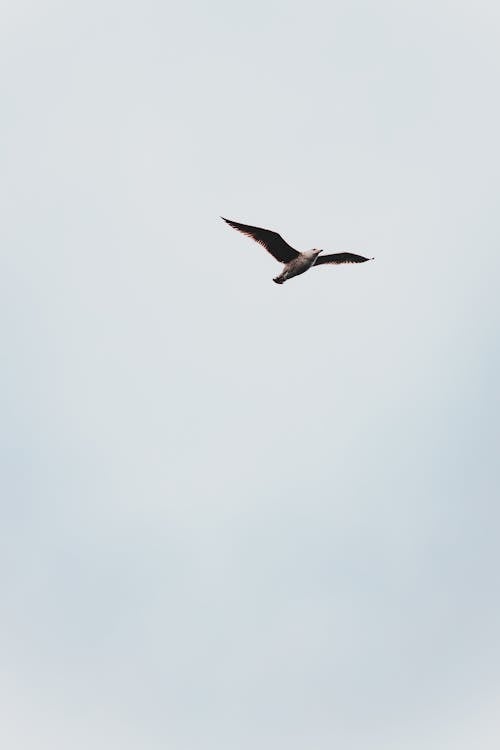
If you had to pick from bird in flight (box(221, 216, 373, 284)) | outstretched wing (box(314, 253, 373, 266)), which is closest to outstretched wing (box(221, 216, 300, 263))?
bird in flight (box(221, 216, 373, 284))

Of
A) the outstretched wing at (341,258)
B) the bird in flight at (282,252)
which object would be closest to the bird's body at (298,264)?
the bird in flight at (282,252)

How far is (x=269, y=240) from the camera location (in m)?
48.6

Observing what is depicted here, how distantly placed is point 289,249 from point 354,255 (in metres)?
4.83

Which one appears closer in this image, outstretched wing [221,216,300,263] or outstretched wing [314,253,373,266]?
outstretched wing [221,216,300,263]

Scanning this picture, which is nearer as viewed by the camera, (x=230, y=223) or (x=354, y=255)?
(x=230, y=223)

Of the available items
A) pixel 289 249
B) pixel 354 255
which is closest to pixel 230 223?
pixel 289 249

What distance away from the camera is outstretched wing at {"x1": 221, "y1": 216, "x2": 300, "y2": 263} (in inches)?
1900

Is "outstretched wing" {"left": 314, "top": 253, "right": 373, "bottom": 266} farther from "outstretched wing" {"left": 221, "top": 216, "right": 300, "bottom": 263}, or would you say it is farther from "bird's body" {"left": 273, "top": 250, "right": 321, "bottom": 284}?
"outstretched wing" {"left": 221, "top": 216, "right": 300, "bottom": 263}

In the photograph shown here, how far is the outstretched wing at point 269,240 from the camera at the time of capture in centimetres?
4825

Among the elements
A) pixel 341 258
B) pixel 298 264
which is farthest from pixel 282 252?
pixel 341 258

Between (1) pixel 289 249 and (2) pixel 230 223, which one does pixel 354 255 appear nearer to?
(1) pixel 289 249

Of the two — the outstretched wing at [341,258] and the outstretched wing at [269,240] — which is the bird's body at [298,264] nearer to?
the outstretched wing at [269,240]

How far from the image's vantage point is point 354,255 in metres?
52.3

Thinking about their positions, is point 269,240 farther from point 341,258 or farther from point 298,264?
point 341,258
